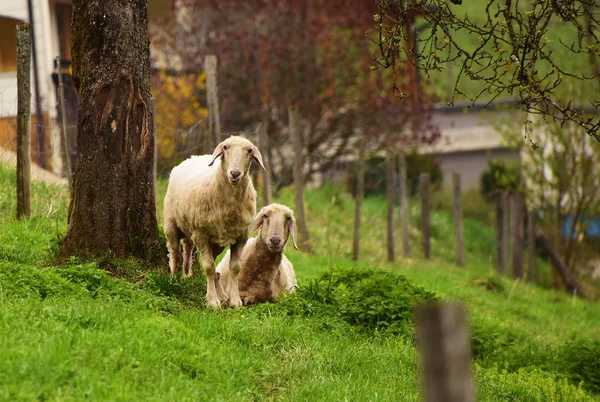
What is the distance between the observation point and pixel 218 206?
29.5 ft

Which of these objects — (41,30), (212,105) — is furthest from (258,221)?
(41,30)

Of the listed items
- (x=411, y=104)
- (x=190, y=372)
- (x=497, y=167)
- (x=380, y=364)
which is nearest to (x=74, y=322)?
(x=190, y=372)

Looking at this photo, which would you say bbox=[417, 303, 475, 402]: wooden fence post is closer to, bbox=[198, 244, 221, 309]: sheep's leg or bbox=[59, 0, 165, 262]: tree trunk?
bbox=[198, 244, 221, 309]: sheep's leg

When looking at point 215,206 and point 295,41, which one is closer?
point 215,206

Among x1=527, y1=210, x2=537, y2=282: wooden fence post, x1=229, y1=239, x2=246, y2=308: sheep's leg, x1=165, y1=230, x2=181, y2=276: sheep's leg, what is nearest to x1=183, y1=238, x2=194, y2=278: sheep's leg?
x1=165, y1=230, x2=181, y2=276: sheep's leg

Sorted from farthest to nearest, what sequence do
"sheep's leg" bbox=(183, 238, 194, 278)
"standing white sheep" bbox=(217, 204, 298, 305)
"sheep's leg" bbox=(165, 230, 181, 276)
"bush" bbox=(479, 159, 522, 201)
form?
1. "bush" bbox=(479, 159, 522, 201)
2. "sheep's leg" bbox=(183, 238, 194, 278)
3. "sheep's leg" bbox=(165, 230, 181, 276)
4. "standing white sheep" bbox=(217, 204, 298, 305)

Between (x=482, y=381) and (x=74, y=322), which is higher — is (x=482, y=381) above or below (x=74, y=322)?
below

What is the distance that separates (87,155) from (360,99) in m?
18.4

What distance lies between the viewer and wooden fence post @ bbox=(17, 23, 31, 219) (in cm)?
1079

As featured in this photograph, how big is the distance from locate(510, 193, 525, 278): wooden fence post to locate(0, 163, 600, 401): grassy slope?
1045 cm

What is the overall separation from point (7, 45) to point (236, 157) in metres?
19.0

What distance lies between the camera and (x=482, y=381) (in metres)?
8.77

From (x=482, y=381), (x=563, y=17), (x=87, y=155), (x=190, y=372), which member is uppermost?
(x=563, y=17)

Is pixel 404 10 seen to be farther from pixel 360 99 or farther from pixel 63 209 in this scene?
pixel 360 99
